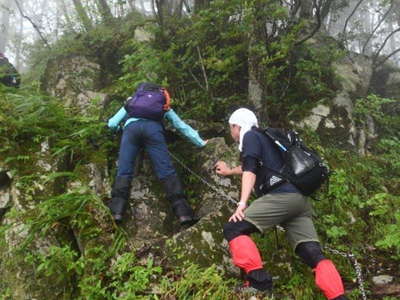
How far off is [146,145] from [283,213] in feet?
7.93

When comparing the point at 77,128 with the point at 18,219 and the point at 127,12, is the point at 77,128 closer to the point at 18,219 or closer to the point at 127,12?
the point at 18,219

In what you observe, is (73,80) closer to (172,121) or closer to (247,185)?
(172,121)

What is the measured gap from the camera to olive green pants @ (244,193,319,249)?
171 inches

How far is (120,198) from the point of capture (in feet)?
17.5

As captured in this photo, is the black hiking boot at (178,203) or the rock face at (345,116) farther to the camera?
the rock face at (345,116)

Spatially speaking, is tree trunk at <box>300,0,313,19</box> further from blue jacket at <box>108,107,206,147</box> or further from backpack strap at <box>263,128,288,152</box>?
backpack strap at <box>263,128,288,152</box>

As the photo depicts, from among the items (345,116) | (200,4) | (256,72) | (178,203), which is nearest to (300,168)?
(178,203)

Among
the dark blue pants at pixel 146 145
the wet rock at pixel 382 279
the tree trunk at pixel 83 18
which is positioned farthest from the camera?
the tree trunk at pixel 83 18

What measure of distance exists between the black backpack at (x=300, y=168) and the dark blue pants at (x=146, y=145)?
67.2 inches

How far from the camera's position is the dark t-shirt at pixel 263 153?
445 cm

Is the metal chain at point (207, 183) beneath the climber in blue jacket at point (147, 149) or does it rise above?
beneath

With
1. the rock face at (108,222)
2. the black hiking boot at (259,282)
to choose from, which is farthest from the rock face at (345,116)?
the black hiking boot at (259,282)

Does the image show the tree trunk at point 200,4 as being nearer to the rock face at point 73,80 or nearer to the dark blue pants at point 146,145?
the rock face at point 73,80

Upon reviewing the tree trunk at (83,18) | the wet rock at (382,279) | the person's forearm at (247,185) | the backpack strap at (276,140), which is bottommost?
the wet rock at (382,279)
